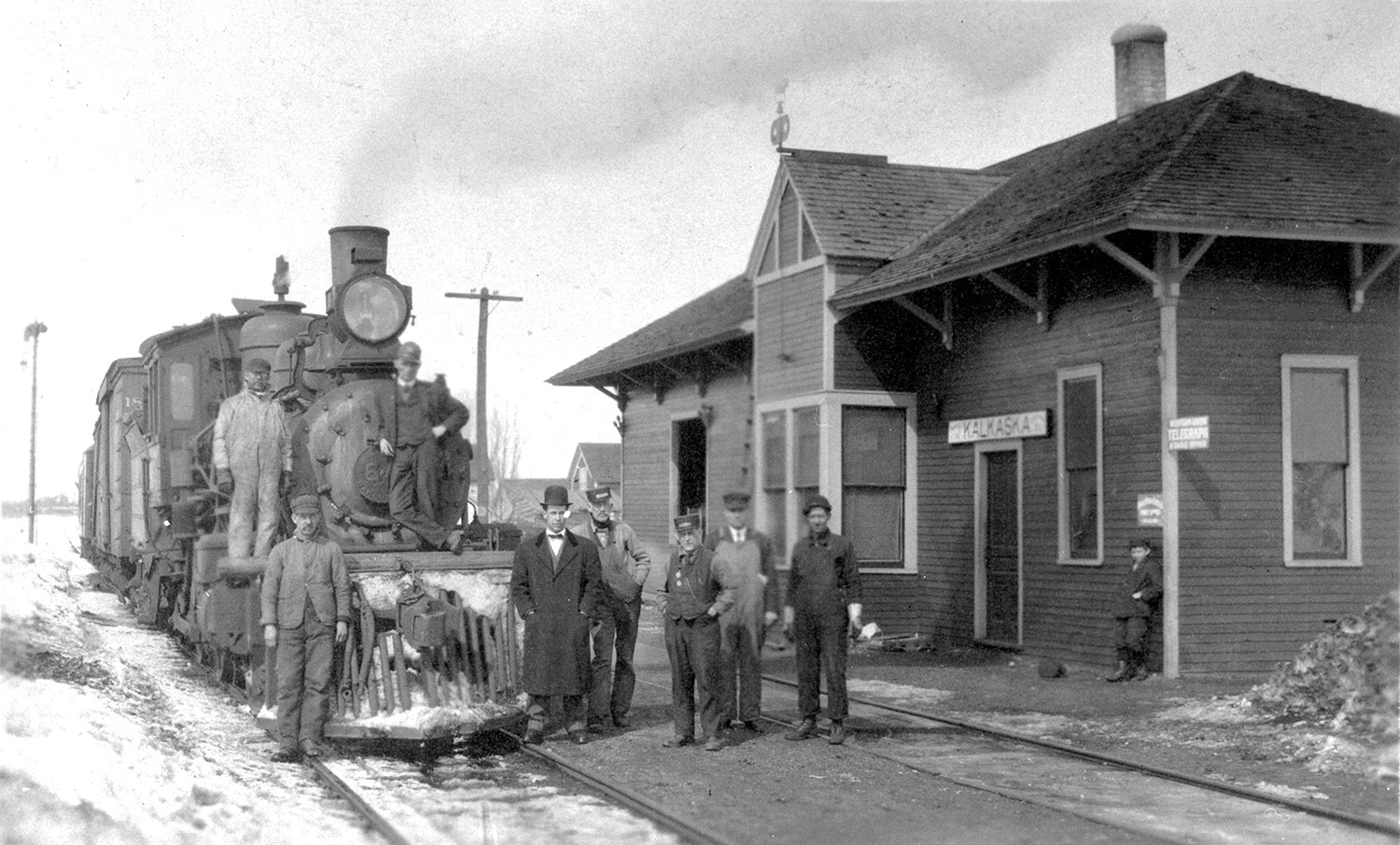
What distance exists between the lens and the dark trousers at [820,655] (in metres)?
9.97

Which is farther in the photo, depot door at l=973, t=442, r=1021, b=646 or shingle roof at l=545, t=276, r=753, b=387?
shingle roof at l=545, t=276, r=753, b=387

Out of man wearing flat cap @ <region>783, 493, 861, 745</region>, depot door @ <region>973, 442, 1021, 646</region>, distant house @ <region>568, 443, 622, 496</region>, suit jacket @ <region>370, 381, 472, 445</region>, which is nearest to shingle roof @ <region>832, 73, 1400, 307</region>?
depot door @ <region>973, 442, 1021, 646</region>

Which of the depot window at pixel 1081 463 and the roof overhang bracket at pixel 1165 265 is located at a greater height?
the roof overhang bracket at pixel 1165 265

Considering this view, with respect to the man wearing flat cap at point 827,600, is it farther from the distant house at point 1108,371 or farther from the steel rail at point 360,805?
the distant house at point 1108,371

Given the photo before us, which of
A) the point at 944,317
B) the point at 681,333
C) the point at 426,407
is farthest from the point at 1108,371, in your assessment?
the point at 681,333

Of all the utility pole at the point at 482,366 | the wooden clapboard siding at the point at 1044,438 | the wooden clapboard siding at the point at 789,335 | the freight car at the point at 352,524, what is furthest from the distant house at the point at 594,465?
the freight car at the point at 352,524

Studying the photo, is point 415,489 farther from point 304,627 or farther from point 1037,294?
point 1037,294

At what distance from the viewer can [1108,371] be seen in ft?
45.4

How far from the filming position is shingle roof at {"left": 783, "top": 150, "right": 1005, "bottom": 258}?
17250 millimetres

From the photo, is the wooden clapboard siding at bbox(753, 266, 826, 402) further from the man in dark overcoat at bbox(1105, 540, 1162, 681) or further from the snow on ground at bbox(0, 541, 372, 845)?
the snow on ground at bbox(0, 541, 372, 845)

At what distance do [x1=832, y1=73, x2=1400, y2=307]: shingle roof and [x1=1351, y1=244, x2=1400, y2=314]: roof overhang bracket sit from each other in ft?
1.13

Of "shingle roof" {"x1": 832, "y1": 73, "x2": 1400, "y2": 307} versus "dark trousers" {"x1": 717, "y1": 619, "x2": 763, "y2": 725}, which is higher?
"shingle roof" {"x1": 832, "y1": 73, "x2": 1400, "y2": 307}

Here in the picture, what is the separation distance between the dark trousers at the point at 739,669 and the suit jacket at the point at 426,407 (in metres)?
2.36

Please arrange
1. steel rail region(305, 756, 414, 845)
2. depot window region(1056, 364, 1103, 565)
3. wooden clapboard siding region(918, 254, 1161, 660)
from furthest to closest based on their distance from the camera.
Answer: depot window region(1056, 364, 1103, 565) < wooden clapboard siding region(918, 254, 1161, 660) < steel rail region(305, 756, 414, 845)
